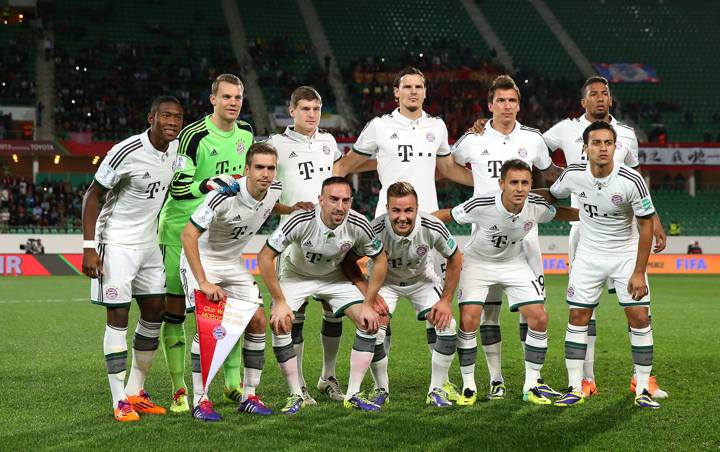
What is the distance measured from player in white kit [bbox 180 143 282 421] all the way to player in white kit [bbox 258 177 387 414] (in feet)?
0.67

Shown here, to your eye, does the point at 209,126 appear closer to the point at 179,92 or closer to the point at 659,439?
the point at 659,439

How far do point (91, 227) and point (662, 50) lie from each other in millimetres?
41411

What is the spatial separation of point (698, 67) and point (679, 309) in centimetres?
2977

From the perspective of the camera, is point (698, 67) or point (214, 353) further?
point (698, 67)

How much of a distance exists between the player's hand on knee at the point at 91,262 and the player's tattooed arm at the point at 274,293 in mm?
1172

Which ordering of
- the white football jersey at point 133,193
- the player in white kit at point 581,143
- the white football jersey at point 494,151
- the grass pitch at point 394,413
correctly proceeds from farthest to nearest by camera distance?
the white football jersey at point 494,151 < the player in white kit at point 581,143 < the white football jersey at point 133,193 < the grass pitch at point 394,413

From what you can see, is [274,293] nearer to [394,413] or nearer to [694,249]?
[394,413]

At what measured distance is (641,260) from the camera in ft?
21.6

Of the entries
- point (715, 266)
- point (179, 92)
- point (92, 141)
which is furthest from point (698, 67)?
point (92, 141)

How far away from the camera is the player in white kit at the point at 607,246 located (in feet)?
21.8

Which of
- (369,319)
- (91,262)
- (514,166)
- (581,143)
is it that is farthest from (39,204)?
(514,166)

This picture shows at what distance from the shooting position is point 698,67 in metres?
41.8

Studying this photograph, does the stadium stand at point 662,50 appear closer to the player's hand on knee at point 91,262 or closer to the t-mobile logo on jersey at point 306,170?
the t-mobile logo on jersey at point 306,170

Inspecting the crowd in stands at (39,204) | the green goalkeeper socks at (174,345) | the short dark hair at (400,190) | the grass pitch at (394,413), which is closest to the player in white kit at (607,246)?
the grass pitch at (394,413)
